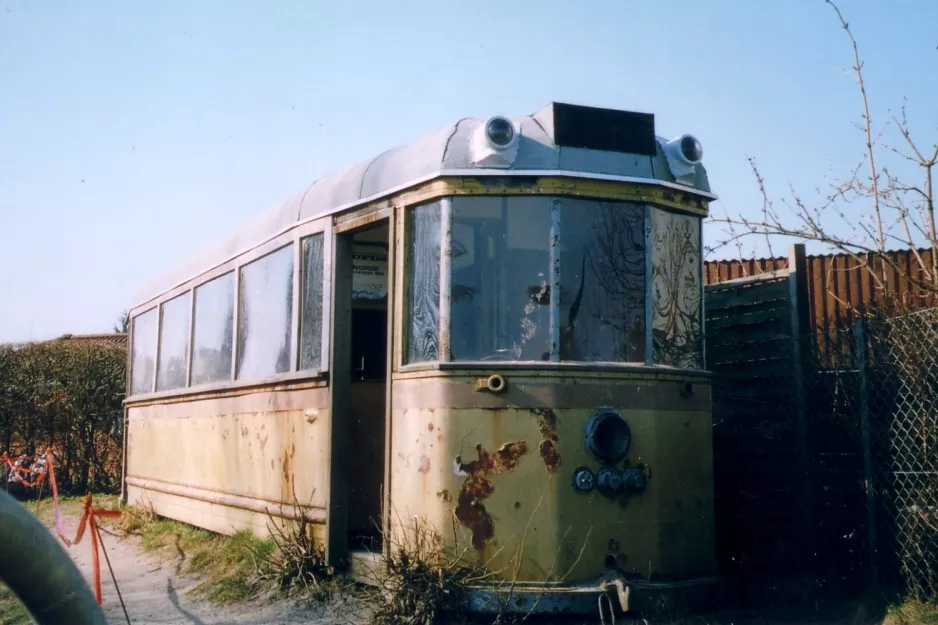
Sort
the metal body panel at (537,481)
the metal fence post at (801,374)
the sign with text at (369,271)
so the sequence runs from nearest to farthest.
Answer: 1. the metal body panel at (537,481)
2. the metal fence post at (801,374)
3. the sign with text at (369,271)

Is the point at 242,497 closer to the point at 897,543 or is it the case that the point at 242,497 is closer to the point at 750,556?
the point at 750,556

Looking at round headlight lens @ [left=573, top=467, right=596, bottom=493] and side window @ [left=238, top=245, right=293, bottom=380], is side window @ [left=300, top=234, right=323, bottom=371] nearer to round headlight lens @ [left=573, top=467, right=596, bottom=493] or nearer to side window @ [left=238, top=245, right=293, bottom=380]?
side window @ [left=238, top=245, right=293, bottom=380]

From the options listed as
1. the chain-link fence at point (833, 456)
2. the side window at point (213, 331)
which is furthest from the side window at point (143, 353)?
the chain-link fence at point (833, 456)

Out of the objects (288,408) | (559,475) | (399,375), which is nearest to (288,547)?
(288,408)

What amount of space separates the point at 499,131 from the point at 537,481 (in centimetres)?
200

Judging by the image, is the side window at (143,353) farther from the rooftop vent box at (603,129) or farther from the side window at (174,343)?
the rooftop vent box at (603,129)

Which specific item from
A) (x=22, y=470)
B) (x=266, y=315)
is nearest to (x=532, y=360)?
(x=266, y=315)

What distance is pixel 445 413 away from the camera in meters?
5.48

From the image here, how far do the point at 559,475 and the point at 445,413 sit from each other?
0.72m

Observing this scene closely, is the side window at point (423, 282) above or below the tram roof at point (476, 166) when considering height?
below

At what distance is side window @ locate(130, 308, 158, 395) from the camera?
37.3 feet

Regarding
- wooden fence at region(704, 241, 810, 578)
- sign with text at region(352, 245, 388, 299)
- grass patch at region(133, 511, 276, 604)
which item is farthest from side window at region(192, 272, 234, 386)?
wooden fence at region(704, 241, 810, 578)

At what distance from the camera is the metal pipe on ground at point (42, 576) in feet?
3.76

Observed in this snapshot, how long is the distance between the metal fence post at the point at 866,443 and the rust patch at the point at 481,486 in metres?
2.27
